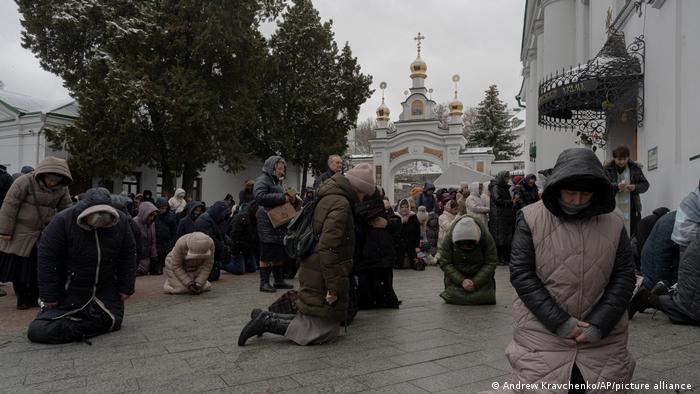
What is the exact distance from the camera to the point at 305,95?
36.6 meters

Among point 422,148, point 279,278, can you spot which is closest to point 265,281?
point 279,278

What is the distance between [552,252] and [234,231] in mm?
8513

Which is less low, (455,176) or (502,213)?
(455,176)

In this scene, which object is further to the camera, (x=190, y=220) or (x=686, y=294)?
(x=190, y=220)

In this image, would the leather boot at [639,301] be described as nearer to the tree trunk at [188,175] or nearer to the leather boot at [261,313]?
the leather boot at [261,313]

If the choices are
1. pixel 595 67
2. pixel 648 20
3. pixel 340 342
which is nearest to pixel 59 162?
pixel 340 342

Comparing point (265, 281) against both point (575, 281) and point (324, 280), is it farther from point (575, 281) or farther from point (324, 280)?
point (575, 281)

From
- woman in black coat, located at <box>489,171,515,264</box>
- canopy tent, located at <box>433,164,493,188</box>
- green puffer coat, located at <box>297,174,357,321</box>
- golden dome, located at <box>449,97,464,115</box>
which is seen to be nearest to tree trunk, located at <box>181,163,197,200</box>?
canopy tent, located at <box>433,164,493,188</box>

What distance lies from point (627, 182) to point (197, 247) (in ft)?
22.4

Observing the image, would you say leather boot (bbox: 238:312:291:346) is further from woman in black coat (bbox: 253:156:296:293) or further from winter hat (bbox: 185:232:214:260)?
winter hat (bbox: 185:232:214:260)

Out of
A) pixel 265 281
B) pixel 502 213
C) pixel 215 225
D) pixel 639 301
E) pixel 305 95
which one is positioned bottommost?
pixel 265 281

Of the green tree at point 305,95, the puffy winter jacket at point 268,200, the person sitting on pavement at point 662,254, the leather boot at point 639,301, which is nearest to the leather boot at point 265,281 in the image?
the puffy winter jacket at point 268,200

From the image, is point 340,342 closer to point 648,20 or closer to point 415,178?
point 648,20

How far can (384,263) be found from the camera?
6.84 m
